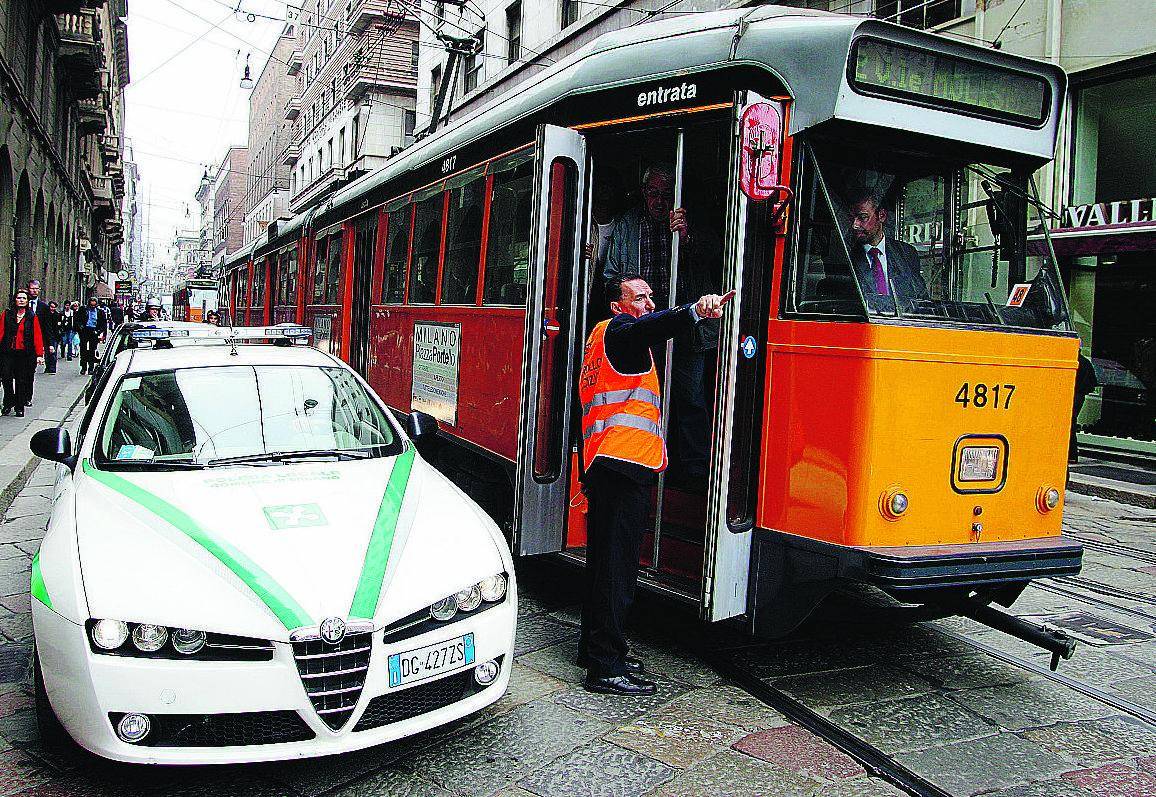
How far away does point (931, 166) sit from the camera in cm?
490

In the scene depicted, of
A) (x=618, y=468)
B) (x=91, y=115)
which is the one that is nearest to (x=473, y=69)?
(x=91, y=115)

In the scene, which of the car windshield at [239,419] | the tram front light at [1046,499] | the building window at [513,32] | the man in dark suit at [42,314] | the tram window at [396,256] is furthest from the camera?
the building window at [513,32]

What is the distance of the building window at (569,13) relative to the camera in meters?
21.8

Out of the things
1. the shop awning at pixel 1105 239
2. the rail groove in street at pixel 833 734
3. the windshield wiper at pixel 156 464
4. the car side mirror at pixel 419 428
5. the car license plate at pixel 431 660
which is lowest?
the rail groove in street at pixel 833 734

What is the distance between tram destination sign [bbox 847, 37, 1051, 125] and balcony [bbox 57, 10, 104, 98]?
26.7 meters

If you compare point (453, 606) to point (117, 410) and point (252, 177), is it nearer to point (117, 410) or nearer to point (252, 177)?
point (117, 410)

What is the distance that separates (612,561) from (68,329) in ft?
93.3

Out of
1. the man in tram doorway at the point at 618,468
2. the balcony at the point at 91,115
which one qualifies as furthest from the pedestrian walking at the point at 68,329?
the man in tram doorway at the point at 618,468

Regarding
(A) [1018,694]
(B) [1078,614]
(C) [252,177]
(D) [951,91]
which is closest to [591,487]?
(A) [1018,694]

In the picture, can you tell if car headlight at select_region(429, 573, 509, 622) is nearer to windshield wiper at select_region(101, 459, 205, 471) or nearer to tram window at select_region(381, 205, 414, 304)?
windshield wiper at select_region(101, 459, 205, 471)

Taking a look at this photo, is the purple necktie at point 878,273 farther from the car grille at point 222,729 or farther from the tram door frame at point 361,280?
the tram door frame at point 361,280

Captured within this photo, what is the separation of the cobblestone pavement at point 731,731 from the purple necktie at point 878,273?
1.77m

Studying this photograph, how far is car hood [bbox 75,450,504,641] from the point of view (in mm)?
3393

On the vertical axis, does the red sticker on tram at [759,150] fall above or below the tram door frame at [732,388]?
above
